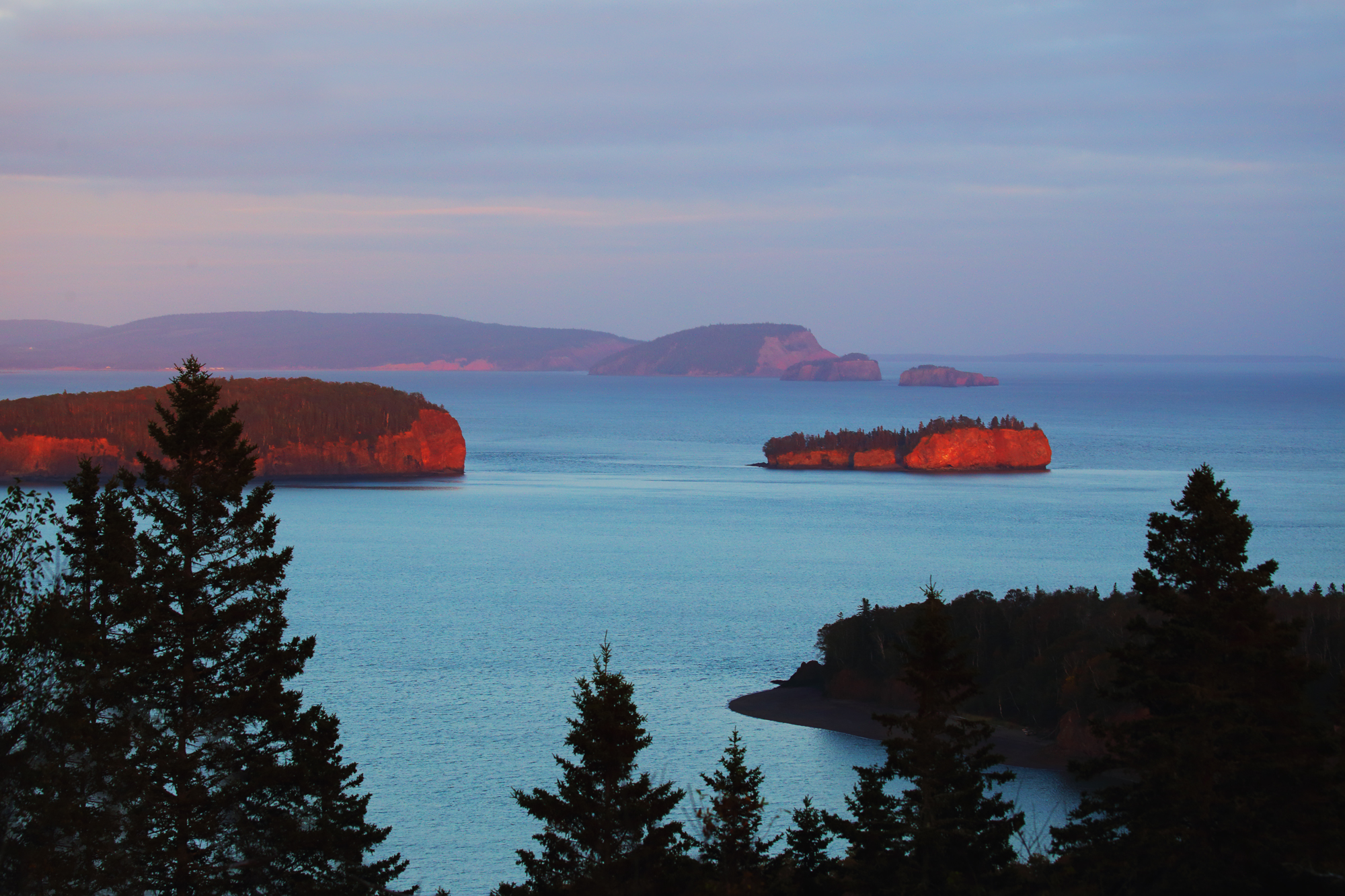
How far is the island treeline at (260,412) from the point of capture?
103438mm

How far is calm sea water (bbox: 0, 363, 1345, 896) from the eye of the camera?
2878 cm

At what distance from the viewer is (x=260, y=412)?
381ft

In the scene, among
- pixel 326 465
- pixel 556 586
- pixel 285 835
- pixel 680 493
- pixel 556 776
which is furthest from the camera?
pixel 326 465

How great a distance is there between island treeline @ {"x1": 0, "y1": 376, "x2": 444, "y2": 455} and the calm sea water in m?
10.2

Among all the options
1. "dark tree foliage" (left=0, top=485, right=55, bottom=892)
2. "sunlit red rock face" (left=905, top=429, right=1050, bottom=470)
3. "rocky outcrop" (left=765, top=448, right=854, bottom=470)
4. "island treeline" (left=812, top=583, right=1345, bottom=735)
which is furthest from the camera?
"rocky outcrop" (left=765, top=448, right=854, bottom=470)

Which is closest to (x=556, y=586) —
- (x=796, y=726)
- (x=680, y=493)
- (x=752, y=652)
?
(x=752, y=652)

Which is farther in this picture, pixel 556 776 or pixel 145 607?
pixel 556 776

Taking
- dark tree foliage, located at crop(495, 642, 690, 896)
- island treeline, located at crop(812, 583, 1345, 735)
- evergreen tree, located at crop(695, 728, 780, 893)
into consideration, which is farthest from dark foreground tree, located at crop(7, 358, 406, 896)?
island treeline, located at crop(812, 583, 1345, 735)

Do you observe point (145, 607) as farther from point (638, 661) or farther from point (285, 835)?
point (638, 661)

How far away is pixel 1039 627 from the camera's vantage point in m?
36.7

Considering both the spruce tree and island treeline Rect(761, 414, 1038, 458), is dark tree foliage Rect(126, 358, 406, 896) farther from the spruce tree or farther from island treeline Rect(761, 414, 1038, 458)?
island treeline Rect(761, 414, 1038, 458)

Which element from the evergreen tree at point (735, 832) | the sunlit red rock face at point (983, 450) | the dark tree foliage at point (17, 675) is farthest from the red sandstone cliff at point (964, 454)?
the dark tree foliage at point (17, 675)

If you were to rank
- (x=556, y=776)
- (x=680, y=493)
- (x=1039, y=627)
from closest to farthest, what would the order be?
(x=556, y=776) < (x=1039, y=627) < (x=680, y=493)

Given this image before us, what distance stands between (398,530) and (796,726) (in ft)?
159
